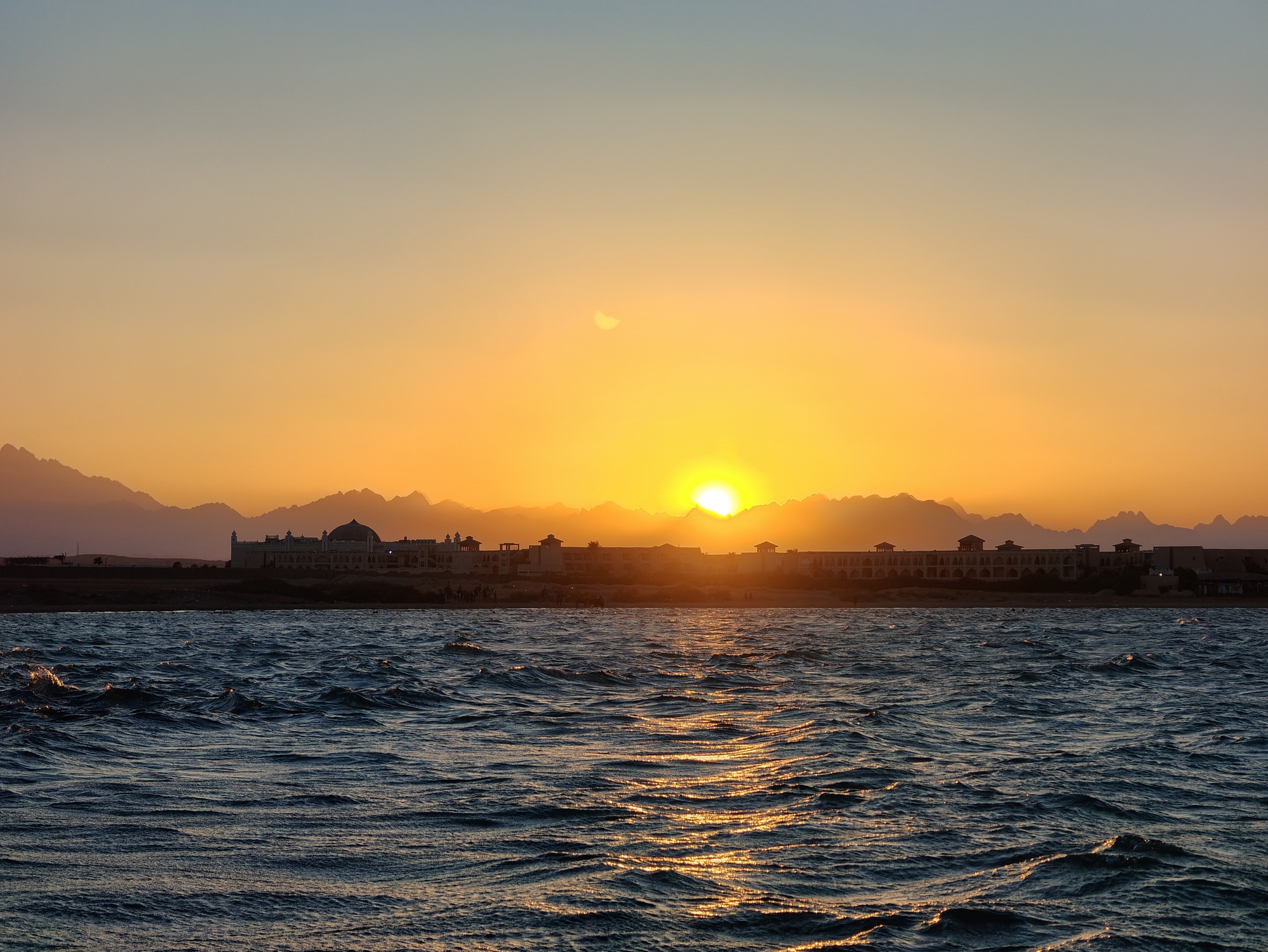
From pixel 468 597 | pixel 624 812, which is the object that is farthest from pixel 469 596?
pixel 624 812

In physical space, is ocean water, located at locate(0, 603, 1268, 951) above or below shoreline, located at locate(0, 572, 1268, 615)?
above

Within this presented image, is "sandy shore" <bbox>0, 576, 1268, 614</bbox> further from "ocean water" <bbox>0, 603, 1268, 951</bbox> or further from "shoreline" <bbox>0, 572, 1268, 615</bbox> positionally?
"ocean water" <bbox>0, 603, 1268, 951</bbox>

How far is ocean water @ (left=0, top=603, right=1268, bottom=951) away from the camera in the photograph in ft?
38.1

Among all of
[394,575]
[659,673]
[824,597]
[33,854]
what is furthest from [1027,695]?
[394,575]

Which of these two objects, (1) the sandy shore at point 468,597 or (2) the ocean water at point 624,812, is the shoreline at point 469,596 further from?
(2) the ocean water at point 624,812

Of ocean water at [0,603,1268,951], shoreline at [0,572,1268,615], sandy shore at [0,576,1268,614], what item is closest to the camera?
ocean water at [0,603,1268,951]

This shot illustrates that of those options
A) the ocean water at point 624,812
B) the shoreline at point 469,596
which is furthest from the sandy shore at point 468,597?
the ocean water at point 624,812

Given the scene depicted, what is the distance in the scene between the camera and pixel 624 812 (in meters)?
17.1

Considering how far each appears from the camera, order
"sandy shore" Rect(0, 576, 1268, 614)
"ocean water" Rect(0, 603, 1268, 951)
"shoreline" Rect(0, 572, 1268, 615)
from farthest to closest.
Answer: "shoreline" Rect(0, 572, 1268, 615) < "sandy shore" Rect(0, 576, 1268, 614) < "ocean water" Rect(0, 603, 1268, 951)

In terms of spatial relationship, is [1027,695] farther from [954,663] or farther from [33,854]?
[33,854]

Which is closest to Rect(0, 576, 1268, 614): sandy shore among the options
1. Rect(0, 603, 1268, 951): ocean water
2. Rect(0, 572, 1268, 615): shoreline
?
Rect(0, 572, 1268, 615): shoreline

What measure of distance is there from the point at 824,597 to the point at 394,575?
2807 inches

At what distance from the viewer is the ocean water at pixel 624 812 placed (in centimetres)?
1161

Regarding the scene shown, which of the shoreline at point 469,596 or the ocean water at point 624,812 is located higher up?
the ocean water at point 624,812
